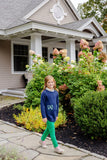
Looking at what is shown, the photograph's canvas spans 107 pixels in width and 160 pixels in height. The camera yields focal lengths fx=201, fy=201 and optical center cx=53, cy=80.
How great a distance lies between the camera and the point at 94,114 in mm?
4133

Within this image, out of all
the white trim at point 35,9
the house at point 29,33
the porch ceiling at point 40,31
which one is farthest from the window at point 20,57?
the white trim at point 35,9

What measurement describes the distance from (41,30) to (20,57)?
130 inches

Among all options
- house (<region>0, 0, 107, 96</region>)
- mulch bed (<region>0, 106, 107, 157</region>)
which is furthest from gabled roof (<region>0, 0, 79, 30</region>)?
mulch bed (<region>0, 106, 107, 157</region>)

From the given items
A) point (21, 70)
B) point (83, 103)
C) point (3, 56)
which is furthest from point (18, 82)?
point (83, 103)

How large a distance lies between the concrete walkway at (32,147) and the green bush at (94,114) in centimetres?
59

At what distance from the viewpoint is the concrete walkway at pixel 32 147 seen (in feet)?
11.1

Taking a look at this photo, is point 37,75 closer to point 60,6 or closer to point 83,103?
point 83,103

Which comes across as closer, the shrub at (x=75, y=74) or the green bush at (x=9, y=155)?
the green bush at (x=9, y=155)

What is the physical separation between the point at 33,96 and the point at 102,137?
2730 mm

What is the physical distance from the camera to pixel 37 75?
261 inches

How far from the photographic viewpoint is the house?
10.2 meters

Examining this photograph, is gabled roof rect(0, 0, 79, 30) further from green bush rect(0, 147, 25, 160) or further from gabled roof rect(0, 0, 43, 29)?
green bush rect(0, 147, 25, 160)

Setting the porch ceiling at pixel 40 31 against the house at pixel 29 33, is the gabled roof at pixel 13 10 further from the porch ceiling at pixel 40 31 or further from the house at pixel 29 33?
the porch ceiling at pixel 40 31

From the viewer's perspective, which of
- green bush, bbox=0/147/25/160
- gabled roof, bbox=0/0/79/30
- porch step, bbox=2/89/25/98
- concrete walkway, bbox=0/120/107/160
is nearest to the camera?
green bush, bbox=0/147/25/160
